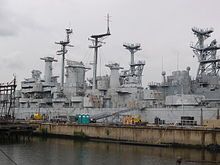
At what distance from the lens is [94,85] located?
68.6m

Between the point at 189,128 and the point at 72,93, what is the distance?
35.8 meters

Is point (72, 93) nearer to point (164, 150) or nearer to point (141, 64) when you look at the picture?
point (141, 64)

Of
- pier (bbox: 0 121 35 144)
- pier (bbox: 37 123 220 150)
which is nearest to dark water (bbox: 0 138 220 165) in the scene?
pier (bbox: 37 123 220 150)

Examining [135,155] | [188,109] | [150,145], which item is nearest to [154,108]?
[188,109]

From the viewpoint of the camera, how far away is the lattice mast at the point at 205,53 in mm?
64600

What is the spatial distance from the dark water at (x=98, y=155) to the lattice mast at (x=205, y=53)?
95.2ft

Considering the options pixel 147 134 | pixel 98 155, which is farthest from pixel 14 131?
pixel 98 155

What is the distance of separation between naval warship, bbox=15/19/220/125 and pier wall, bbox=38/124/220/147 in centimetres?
685

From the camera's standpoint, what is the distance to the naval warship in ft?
173

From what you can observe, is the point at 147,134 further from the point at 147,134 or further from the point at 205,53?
the point at 205,53

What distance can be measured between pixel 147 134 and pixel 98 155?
1010 cm

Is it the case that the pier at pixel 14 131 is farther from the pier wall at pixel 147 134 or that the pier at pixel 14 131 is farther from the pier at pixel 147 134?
the pier wall at pixel 147 134

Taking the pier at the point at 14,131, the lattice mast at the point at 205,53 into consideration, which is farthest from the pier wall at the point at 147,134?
the lattice mast at the point at 205,53

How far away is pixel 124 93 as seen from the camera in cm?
6725
